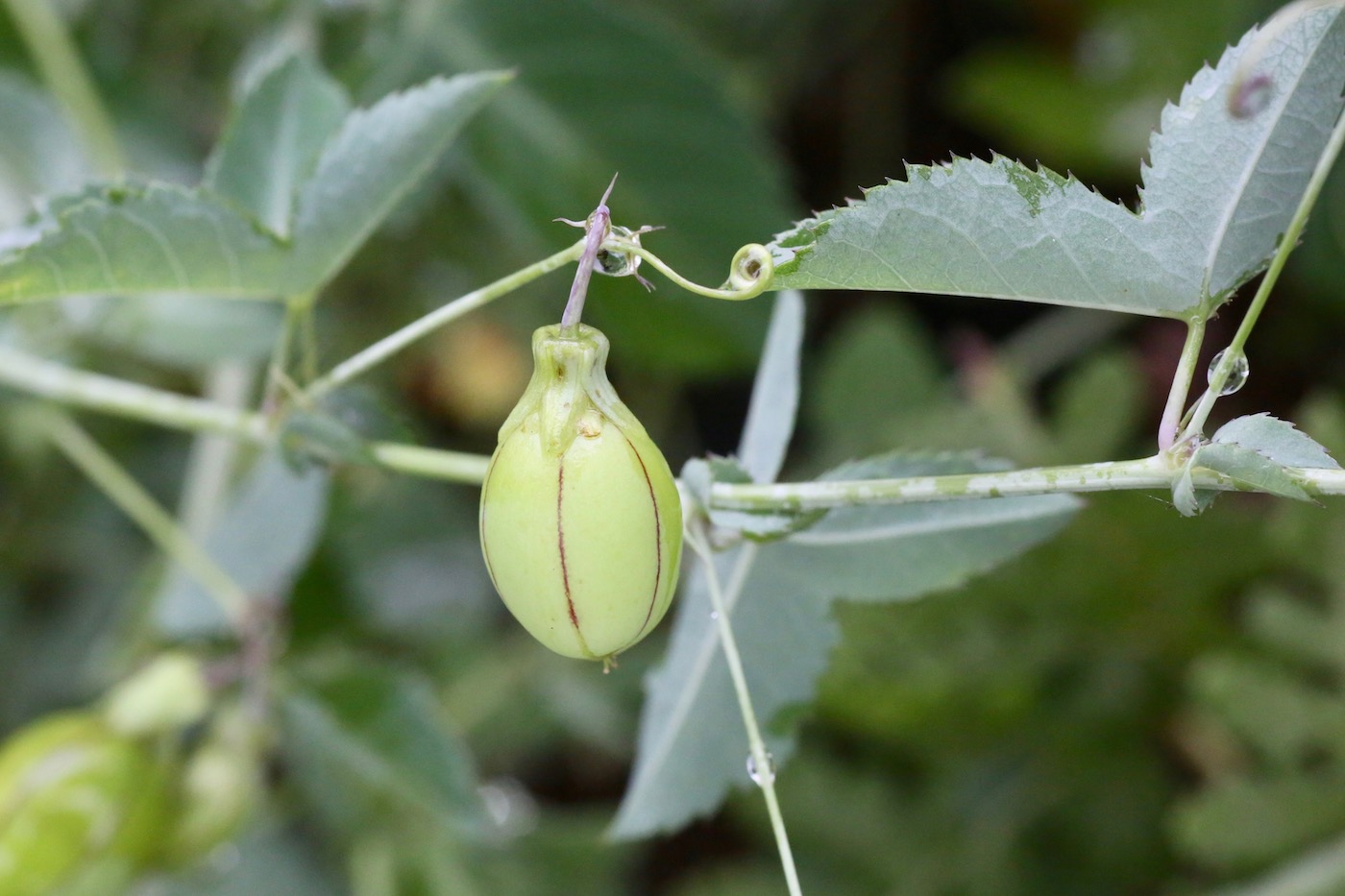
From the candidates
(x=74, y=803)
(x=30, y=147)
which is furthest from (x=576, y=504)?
(x=30, y=147)

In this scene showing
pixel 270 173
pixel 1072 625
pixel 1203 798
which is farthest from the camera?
pixel 1072 625

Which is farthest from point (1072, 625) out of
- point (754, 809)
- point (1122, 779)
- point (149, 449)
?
point (149, 449)

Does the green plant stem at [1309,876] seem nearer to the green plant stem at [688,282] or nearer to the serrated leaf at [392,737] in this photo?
the serrated leaf at [392,737]

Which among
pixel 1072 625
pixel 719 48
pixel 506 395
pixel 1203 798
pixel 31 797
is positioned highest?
pixel 719 48

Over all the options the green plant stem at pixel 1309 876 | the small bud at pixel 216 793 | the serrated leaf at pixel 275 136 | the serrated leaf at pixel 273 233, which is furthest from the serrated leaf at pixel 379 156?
the green plant stem at pixel 1309 876

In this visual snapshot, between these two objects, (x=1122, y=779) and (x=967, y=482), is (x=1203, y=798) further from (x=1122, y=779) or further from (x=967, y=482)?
(x=967, y=482)

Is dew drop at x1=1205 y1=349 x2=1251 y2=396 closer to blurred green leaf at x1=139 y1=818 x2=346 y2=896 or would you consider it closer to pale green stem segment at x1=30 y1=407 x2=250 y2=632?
pale green stem segment at x1=30 y1=407 x2=250 y2=632
